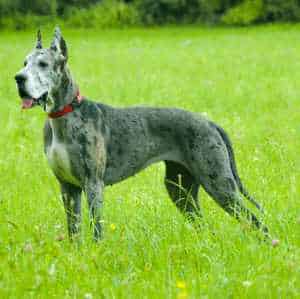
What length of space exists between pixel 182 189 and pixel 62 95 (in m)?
1.40

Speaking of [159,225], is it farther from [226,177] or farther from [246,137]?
[246,137]

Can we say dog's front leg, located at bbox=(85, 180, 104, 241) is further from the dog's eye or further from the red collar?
the dog's eye

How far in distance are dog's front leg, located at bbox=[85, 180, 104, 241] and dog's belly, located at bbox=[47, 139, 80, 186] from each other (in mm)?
168

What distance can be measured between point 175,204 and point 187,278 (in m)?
1.79

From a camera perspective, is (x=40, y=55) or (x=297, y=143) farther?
(x=297, y=143)

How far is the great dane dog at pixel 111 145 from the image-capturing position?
5977 mm

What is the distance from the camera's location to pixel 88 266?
5.18 metres

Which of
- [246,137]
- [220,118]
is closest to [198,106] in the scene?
[220,118]

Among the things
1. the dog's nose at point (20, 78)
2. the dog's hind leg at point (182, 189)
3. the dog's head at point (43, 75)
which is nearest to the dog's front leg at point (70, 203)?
the dog's head at point (43, 75)

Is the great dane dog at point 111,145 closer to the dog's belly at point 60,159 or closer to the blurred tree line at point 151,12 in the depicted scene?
the dog's belly at point 60,159

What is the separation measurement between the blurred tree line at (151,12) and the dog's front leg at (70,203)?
31.7m

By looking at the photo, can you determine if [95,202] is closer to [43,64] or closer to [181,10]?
[43,64]

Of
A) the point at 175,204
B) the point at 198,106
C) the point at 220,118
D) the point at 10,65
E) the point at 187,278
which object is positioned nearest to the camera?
the point at 187,278

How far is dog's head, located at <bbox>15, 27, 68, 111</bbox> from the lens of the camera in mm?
5725
